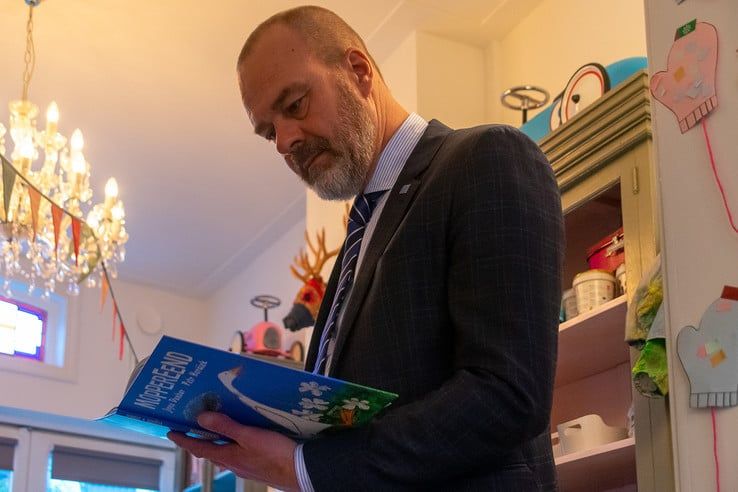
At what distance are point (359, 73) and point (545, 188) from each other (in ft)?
1.35

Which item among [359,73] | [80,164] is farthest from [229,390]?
[80,164]

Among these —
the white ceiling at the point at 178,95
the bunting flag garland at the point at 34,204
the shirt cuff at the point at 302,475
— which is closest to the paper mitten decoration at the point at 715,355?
the shirt cuff at the point at 302,475

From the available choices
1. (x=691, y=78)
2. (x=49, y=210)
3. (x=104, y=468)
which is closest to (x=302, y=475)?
(x=691, y=78)

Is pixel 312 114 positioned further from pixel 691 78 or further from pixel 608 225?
pixel 608 225

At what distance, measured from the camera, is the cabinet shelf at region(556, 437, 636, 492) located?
2008mm

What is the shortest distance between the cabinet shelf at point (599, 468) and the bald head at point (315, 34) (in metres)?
0.94

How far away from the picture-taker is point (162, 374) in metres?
1.01

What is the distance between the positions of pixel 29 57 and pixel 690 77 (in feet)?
9.91

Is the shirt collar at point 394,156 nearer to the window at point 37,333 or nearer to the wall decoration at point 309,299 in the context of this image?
the wall decoration at point 309,299

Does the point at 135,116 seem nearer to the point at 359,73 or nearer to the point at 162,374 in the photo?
the point at 359,73

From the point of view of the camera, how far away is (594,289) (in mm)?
2127

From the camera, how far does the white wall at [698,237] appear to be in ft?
4.03

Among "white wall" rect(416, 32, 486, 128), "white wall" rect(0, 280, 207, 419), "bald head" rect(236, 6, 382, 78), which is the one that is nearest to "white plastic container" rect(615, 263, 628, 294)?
"bald head" rect(236, 6, 382, 78)

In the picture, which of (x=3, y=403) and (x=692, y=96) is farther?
(x=3, y=403)
